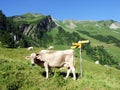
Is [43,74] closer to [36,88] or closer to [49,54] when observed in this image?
[49,54]

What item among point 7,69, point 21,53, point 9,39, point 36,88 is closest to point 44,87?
point 36,88

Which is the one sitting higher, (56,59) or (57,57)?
(57,57)

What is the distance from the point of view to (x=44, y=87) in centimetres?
2008

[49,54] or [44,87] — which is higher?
[49,54]

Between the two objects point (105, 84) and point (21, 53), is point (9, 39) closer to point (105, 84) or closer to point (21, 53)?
point (21, 53)

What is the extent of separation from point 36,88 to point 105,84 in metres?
5.74

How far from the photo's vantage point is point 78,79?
75.6 feet

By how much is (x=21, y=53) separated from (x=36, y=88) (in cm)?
4040

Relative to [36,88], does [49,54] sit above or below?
above

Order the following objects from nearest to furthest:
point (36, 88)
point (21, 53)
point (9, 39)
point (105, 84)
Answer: point (36, 88), point (105, 84), point (21, 53), point (9, 39)

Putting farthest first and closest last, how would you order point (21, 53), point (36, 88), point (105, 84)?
point (21, 53) < point (105, 84) < point (36, 88)

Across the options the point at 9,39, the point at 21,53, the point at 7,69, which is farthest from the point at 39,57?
the point at 9,39

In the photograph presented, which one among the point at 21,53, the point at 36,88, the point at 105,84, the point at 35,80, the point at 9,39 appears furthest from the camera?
the point at 9,39

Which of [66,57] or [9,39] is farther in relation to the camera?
[9,39]
